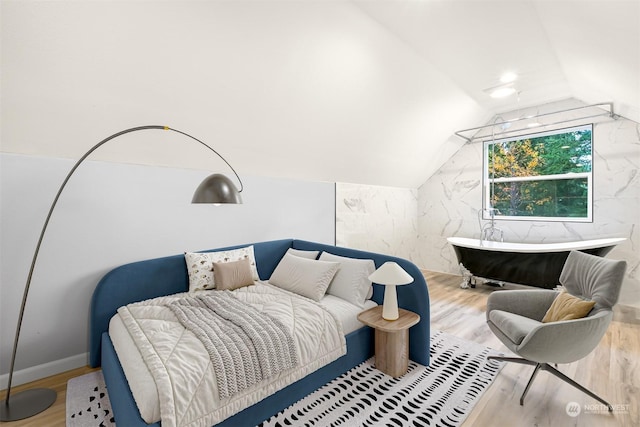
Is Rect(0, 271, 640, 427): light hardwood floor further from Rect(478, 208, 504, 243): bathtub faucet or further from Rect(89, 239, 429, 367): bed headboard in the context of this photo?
Rect(478, 208, 504, 243): bathtub faucet

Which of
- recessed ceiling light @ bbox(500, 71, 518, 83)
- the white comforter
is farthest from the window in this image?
the white comforter

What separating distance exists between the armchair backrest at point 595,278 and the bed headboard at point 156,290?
3.55 ft

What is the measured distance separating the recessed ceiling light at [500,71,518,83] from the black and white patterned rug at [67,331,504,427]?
9.80ft

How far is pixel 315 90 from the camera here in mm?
2744

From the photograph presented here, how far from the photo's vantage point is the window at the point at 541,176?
12.9 feet

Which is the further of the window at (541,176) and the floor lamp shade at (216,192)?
the window at (541,176)

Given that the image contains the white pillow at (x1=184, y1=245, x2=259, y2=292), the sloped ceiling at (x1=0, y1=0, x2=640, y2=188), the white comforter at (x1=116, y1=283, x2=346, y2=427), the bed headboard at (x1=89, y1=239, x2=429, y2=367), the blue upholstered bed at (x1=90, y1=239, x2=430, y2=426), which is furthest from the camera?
the white pillow at (x1=184, y1=245, x2=259, y2=292)

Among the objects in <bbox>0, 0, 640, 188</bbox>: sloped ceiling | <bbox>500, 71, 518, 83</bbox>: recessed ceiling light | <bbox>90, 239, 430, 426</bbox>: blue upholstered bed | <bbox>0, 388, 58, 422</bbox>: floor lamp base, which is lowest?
<bbox>0, 388, 58, 422</bbox>: floor lamp base

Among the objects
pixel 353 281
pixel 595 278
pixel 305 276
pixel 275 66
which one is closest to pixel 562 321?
pixel 595 278

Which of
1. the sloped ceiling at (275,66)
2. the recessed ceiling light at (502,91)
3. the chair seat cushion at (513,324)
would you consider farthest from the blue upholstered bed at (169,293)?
the recessed ceiling light at (502,91)

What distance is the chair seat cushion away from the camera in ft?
6.34

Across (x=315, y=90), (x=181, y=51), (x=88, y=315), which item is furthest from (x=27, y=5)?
(x=88, y=315)

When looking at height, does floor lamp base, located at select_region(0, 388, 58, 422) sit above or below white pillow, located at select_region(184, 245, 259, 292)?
below

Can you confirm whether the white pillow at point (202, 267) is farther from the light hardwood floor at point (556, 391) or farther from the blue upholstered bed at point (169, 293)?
the light hardwood floor at point (556, 391)
